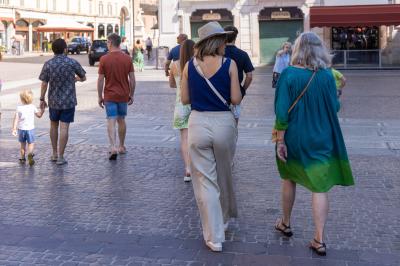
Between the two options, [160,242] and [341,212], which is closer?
[160,242]

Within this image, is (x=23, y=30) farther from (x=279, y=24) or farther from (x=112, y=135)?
(x=112, y=135)

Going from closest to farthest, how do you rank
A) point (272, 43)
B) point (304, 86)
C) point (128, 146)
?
point (304, 86)
point (128, 146)
point (272, 43)

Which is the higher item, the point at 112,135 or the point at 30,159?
the point at 112,135

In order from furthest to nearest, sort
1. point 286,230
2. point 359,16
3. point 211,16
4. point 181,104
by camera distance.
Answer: point 211,16 → point 359,16 → point 181,104 → point 286,230

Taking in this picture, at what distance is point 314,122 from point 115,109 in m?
4.70

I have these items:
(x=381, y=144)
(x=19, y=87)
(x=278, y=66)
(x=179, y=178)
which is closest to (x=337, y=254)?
(x=179, y=178)

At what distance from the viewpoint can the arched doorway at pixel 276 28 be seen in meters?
31.8

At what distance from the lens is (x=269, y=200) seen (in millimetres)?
6801

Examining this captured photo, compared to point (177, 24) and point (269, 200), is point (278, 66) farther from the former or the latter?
point (177, 24)

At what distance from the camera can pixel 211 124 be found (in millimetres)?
5109

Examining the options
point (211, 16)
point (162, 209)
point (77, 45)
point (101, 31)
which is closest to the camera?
point (162, 209)

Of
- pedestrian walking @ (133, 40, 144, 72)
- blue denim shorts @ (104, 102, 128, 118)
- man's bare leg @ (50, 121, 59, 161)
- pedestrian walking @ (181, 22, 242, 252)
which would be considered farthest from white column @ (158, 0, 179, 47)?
pedestrian walking @ (181, 22, 242, 252)

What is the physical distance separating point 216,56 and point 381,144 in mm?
5664

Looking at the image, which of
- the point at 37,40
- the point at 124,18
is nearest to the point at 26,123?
the point at 37,40
